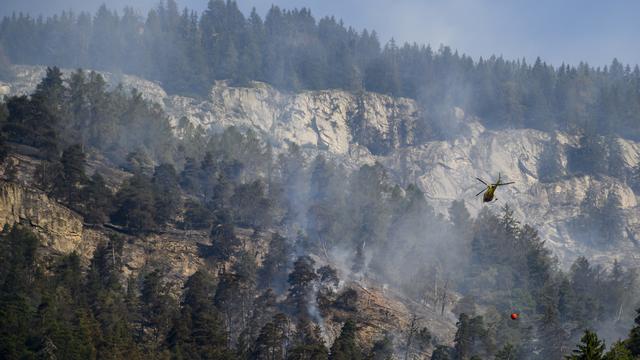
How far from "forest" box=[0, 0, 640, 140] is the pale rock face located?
8607 centimetres

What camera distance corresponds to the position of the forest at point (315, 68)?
179 metres

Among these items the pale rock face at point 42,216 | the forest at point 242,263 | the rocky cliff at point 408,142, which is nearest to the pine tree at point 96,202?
the forest at point 242,263

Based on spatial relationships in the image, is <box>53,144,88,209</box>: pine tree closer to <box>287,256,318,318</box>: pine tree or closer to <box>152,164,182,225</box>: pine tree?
<box>152,164,182,225</box>: pine tree

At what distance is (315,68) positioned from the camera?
18575 centimetres

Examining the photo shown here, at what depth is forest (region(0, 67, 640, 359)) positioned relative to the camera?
71.3 m

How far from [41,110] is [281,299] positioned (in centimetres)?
3429

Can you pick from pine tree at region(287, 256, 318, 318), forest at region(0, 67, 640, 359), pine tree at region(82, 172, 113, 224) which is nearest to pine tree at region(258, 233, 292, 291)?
forest at region(0, 67, 640, 359)

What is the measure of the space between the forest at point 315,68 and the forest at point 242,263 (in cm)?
3514

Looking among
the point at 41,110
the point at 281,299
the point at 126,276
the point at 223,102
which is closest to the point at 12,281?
the point at 126,276

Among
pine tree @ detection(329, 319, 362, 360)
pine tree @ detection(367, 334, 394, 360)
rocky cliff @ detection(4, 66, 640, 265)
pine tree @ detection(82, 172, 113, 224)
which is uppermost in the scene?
rocky cliff @ detection(4, 66, 640, 265)

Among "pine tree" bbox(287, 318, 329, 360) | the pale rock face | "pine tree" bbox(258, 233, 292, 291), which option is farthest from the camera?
"pine tree" bbox(258, 233, 292, 291)

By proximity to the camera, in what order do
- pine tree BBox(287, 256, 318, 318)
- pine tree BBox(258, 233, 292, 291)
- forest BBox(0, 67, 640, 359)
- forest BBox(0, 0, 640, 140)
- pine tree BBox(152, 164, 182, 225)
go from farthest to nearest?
forest BBox(0, 0, 640, 140) < pine tree BBox(152, 164, 182, 225) < pine tree BBox(258, 233, 292, 291) < pine tree BBox(287, 256, 318, 318) < forest BBox(0, 67, 640, 359)

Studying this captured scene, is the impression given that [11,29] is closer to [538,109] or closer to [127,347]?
[538,109]

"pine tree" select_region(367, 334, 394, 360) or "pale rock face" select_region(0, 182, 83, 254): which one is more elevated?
"pale rock face" select_region(0, 182, 83, 254)
